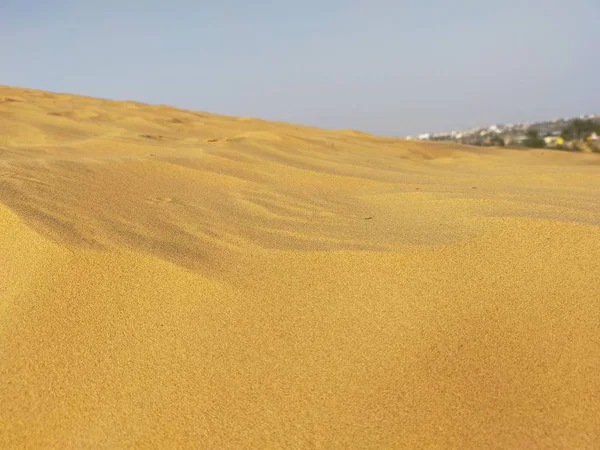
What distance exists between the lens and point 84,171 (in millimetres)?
2881

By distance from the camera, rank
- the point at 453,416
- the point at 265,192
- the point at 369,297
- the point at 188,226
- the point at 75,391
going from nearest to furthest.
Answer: the point at 453,416, the point at 75,391, the point at 369,297, the point at 188,226, the point at 265,192

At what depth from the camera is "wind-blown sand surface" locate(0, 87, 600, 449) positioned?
4.25ft

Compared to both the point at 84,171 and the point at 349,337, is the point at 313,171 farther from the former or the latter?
the point at 349,337

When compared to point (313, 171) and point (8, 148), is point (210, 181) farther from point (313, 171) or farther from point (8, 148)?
point (8, 148)

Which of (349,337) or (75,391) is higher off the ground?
(349,337)

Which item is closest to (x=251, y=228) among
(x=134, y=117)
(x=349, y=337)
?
(x=349, y=337)

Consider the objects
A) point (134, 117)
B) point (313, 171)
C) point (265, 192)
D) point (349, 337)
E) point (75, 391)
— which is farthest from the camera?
point (134, 117)

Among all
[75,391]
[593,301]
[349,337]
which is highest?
[593,301]

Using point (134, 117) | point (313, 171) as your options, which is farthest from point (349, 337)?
point (134, 117)

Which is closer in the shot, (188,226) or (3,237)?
(3,237)

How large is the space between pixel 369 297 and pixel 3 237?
1.14 m

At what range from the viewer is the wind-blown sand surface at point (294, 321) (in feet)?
4.25

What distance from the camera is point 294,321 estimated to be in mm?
1597

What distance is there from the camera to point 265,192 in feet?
9.42
